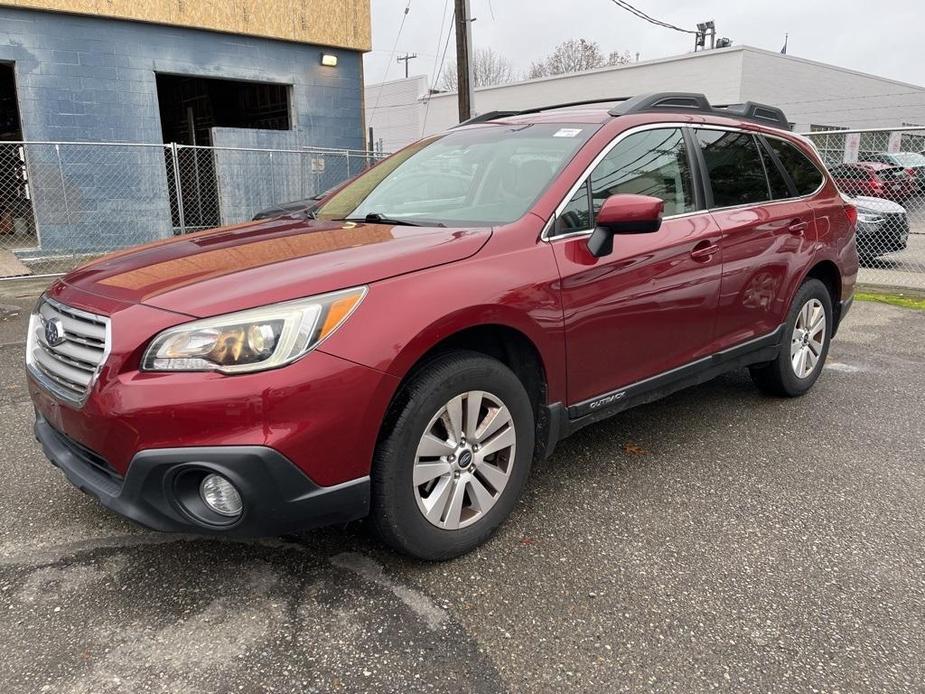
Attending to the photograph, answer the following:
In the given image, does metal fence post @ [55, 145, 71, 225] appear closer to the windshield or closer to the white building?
the windshield

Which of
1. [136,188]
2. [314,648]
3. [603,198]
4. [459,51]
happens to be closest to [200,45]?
[136,188]

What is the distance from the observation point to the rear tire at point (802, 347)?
14.4 feet

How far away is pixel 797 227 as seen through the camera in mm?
4227

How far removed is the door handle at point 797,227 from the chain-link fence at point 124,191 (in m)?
8.93

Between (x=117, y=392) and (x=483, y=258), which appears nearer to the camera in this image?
(x=117, y=392)

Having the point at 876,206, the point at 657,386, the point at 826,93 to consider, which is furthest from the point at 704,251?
the point at 826,93

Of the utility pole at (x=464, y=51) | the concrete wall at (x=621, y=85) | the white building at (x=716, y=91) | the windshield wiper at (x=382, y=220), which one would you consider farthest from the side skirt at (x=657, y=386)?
the concrete wall at (x=621, y=85)

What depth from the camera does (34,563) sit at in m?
2.70

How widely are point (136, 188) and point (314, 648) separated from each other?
11095 mm

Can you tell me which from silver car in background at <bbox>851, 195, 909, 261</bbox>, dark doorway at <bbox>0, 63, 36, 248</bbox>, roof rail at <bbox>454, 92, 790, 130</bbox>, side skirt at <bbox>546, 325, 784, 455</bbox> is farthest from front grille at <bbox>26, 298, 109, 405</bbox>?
silver car in background at <bbox>851, 195, 909, 261</bbox>

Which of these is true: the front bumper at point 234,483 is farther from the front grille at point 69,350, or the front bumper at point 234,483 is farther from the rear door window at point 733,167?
the rear door window at point 733,167

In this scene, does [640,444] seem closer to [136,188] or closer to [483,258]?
[483,258]

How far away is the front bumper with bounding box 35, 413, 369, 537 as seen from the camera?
7.04 ft

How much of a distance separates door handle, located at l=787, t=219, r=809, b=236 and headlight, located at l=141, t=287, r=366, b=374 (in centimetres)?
315
